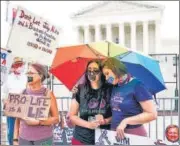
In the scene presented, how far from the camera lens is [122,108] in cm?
372

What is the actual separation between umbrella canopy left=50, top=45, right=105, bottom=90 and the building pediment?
37684 millimetres

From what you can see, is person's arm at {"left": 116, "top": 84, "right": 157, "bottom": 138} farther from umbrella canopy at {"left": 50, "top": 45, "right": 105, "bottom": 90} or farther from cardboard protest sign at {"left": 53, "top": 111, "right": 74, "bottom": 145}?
cardboard protest sign at {"left": 53, "top": 111, "right": 74, "bottom": 145}

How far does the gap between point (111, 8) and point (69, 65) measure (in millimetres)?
39476

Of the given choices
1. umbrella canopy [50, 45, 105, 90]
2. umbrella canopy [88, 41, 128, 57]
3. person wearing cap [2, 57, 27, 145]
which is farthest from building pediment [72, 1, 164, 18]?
umbrella canopy [88, 41, 128, 57]

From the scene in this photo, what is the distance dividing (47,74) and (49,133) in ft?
2.08

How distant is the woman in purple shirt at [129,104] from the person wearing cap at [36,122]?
732 millimetres

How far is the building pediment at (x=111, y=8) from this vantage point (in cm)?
4169

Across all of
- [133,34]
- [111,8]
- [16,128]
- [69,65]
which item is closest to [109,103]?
[69,65]

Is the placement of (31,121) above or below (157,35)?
below

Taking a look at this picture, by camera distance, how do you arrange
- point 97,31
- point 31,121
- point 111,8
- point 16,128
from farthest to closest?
point 111,8, point 97,31, point 16,128, point 31,121

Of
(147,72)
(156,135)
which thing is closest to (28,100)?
(147,72)

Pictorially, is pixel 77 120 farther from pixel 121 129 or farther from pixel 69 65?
pixel 69 65

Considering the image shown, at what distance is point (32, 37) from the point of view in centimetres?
462

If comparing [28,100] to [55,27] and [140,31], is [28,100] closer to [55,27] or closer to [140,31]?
[55,27]
